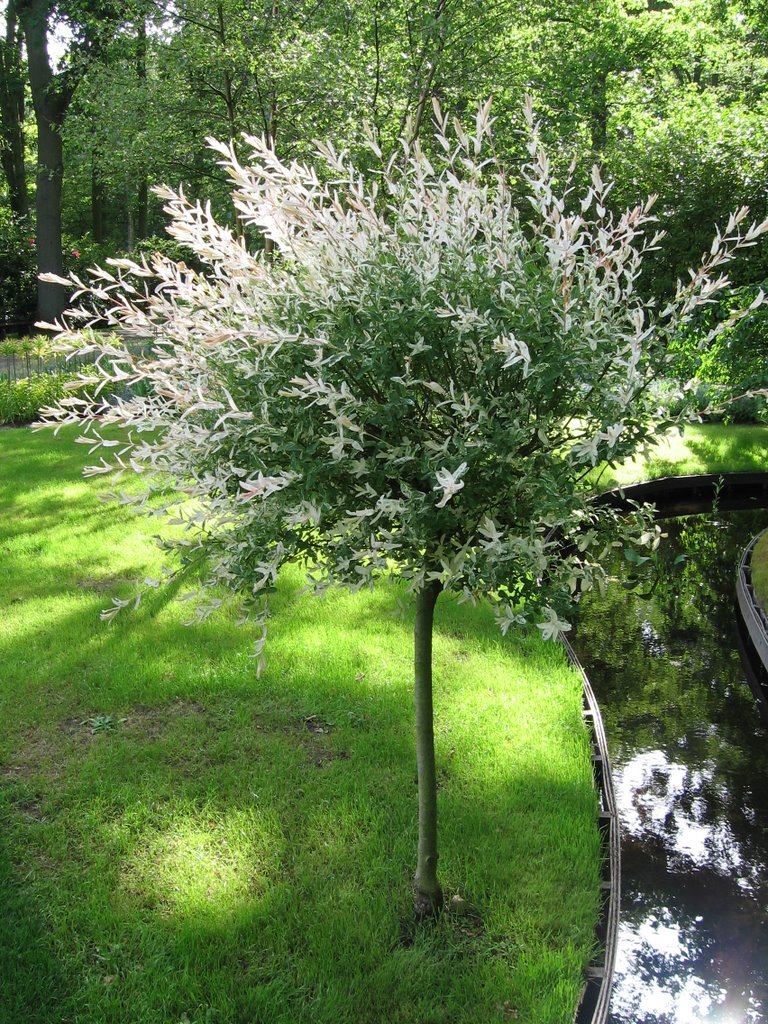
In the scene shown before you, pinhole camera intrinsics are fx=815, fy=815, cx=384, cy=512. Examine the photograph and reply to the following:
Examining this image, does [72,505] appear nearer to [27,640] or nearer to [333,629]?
[27,640]

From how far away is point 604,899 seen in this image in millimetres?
3514

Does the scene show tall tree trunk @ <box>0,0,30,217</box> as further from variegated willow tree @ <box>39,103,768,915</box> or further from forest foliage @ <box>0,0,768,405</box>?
variegated willow tree @ <box>39,103,768,915</box>

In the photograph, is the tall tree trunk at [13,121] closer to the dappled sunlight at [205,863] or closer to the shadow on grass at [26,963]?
the dappled sunlight at [205,863]

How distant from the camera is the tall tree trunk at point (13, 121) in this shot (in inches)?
928

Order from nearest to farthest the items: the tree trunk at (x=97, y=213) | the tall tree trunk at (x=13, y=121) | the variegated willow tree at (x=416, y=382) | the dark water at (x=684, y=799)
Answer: the variegated willow tree at (x=416, y=382) < the dark water at (x=684, y=799) < the tall tree trunk at (x=13, y=121) < the tree trunk at (x=97, y=213)

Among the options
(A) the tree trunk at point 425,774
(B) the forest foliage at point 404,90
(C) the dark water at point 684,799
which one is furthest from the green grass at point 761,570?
(A) the tree trunk at point 425,774

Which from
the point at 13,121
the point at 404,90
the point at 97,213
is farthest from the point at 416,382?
the point at 97,213

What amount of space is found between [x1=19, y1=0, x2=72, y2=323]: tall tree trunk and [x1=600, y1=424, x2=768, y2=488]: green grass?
13302 millimetres

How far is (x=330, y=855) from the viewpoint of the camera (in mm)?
3629

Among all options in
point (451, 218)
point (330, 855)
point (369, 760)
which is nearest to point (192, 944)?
point (330, 855)

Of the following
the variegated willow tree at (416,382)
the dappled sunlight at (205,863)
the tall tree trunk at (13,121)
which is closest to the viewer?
the variegated willow tree at (416,382)

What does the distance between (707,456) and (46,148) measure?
663 inches

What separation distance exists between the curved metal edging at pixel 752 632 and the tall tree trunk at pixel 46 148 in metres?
15.6

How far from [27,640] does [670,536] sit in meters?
6.75
